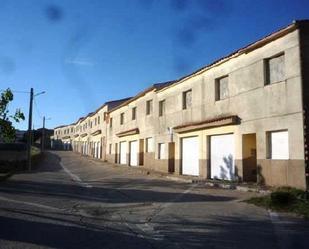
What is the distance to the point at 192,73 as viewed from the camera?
26859 millimetres

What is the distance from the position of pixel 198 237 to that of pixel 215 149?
14.9 meters

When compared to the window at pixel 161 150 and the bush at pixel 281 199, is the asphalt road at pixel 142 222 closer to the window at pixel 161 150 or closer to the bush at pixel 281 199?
the bush at pixel 281 199

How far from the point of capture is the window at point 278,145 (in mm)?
18219

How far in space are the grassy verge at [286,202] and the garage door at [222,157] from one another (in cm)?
722

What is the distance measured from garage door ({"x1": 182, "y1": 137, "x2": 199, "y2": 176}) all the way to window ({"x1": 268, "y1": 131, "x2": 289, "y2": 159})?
7.54m

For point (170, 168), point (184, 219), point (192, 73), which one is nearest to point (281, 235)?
point (184, 219)

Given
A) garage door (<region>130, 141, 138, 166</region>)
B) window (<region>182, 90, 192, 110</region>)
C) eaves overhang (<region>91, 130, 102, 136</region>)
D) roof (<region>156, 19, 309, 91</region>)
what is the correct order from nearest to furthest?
1. roof (<region>156, 19, 309, 91</region>)
2. window (<region>182, 90, 192, 110</region>)
3. garage door (<region>130, 141, 138, 166</region>)
4. eaves overhang (<region>91, 130, 102, 136</region>)

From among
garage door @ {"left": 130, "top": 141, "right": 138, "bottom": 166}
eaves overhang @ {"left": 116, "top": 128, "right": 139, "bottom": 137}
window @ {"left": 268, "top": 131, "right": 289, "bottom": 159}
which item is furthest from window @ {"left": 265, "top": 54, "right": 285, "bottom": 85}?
garage door @ {"left": 130, "top": 141, "right": 138, "bottom": 166}

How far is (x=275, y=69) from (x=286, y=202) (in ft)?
23.2

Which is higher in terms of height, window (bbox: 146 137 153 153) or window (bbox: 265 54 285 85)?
window (bbox: 265 54 285 85)

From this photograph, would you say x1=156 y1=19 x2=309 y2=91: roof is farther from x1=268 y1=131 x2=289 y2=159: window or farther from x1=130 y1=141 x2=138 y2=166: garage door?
x1=130 y1=141 x2=138 y2=166: garage door

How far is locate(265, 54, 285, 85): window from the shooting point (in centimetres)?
1871

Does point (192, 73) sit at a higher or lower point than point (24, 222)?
higher

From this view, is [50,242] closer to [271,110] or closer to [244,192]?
[244,192]
